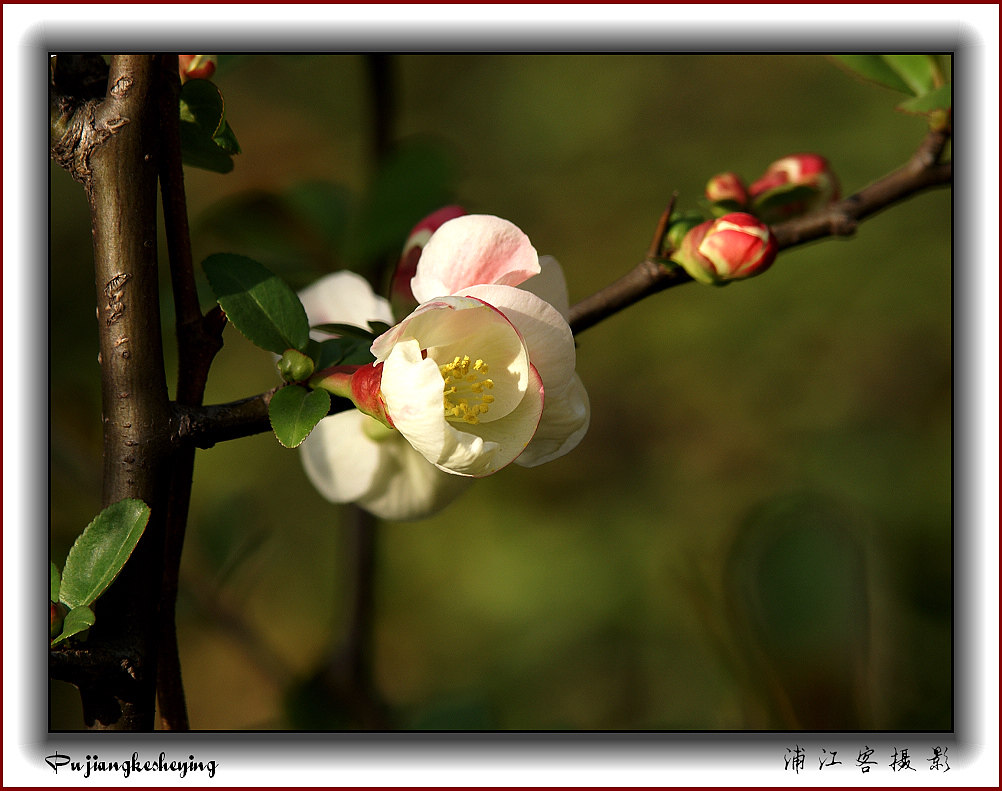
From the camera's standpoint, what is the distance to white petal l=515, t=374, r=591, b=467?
0.46 metres

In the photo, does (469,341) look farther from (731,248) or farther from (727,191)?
(727,191)

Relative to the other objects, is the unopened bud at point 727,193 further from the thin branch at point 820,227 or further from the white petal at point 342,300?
the white petal at point 342,300

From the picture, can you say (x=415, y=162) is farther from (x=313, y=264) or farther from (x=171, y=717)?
(x=171, y=717)

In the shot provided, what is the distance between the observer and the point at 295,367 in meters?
0.48

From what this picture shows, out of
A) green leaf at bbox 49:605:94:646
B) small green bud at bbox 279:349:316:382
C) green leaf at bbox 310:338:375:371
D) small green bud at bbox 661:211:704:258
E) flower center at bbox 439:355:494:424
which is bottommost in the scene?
green leaf at bbox 49:605:94:646

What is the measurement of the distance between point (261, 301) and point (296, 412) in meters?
0.08

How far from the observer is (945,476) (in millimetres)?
1603

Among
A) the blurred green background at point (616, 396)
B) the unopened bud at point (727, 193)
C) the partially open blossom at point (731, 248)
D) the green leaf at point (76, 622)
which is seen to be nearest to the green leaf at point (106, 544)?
the green leaf at point (76, 622)

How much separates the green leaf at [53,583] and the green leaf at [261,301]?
170 millimetres

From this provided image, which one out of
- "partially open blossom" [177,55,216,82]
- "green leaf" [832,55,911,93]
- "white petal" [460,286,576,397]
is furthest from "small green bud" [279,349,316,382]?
"green leaf" [832,55,911,93]

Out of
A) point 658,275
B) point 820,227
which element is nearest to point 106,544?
point 658,275

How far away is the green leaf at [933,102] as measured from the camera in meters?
0.61

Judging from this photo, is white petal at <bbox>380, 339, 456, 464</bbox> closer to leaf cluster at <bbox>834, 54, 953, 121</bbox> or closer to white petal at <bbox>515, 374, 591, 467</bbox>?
white petal at <bbox>515, 374, 591, 467</bbox>

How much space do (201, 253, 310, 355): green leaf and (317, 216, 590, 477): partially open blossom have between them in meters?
0.04
